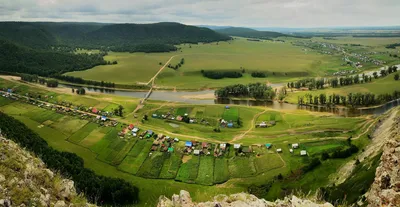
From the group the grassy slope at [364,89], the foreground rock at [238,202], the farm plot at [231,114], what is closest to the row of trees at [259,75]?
the grassy slope at [364,89]

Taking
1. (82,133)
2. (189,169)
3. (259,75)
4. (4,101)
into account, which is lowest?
(189,169)

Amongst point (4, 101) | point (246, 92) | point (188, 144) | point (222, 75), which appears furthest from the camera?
point (222, 75)

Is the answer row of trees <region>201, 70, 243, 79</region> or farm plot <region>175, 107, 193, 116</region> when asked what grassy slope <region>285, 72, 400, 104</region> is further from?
row of trees <region>201, 70, 243, 79</region>

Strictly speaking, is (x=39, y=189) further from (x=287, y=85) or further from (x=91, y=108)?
(x=287, y=85)

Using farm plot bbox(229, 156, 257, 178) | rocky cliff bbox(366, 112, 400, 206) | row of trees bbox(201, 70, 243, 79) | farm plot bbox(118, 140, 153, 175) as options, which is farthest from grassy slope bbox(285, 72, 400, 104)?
rocky cliff bbox(366, 112, 400, 206)

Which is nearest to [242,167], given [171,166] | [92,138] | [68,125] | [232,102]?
[171,166]

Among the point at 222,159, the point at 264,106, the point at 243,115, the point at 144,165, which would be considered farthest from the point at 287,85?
the point at 144,165

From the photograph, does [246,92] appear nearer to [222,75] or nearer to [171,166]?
[222,75]
